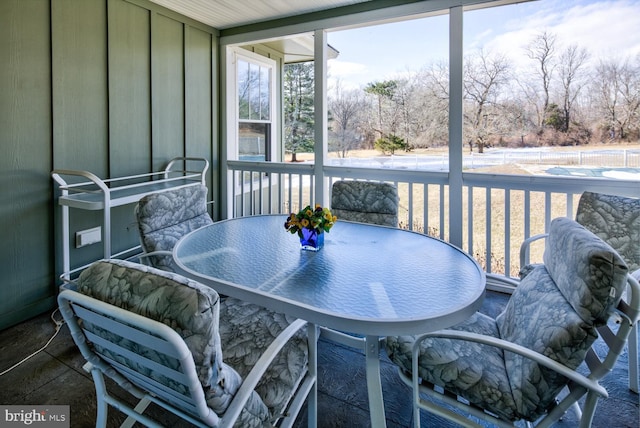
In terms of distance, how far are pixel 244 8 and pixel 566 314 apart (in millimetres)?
3670

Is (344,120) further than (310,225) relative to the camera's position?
Yes

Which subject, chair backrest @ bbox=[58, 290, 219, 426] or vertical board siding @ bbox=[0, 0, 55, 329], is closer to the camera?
chair backrest @ bbox=[58, 290, 219, 426]

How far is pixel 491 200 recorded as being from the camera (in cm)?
327

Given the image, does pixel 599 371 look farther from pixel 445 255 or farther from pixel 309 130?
pixel 309 130

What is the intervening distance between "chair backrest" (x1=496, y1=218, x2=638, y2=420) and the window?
152 inches

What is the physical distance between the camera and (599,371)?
3.65ft

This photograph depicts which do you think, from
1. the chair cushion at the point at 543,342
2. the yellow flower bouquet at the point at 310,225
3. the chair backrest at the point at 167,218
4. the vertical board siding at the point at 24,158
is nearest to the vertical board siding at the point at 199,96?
the vertical board siding at the point at 24,158

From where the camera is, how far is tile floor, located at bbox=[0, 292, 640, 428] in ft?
5.66

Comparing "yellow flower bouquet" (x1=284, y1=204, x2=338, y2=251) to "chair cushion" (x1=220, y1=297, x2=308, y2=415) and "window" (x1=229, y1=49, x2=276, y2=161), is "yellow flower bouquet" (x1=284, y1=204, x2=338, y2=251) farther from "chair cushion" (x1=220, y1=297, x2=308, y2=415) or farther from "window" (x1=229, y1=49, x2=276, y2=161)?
"window" (x1=229, y1=49, x2=276, y2=161)

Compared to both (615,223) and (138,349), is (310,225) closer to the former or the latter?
(138,349)

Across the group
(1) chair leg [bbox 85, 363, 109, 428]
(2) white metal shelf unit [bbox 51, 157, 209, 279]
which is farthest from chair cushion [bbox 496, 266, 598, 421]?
(2) white metal shelf unit [bbox 51, 157, 209, 279]

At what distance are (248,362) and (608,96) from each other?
3.22 m

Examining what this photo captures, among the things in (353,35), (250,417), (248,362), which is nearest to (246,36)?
(353,35)

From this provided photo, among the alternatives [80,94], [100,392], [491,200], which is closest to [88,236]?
[80,94]
